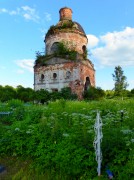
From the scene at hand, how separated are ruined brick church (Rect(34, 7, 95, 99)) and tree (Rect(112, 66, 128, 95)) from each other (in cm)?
375

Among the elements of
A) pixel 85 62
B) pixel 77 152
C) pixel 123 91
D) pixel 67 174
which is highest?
pixel 85 62

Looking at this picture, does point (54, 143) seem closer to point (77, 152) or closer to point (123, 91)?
point (77, 152)

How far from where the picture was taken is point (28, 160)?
5.50m

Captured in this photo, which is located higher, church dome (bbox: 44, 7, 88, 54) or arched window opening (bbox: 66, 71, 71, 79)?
church dome (bbox: 44, 7, 88, 54)

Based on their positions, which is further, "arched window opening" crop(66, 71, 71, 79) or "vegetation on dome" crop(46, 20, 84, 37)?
"vegetation on dome" crop(46, 20, 84, 37)

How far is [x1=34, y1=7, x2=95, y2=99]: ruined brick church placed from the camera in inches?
1318

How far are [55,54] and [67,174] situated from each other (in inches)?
1217

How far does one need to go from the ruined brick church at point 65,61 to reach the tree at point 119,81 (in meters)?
3.75

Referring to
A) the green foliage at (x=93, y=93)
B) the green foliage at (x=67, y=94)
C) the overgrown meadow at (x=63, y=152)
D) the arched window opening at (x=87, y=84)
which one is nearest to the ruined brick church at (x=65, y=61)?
the arched window opening at (x=87, y=84)

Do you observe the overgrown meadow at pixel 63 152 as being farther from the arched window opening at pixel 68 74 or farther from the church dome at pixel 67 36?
the church dome at pixel 67 36

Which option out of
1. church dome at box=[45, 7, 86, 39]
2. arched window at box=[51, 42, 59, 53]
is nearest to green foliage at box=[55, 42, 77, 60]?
arched window at box=[51, 42, 59, 53]

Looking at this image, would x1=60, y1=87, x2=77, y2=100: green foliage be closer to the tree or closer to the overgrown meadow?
the tree

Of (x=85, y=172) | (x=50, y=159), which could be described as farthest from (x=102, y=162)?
(x=50, y=159)

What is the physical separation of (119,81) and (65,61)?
30.5ft
